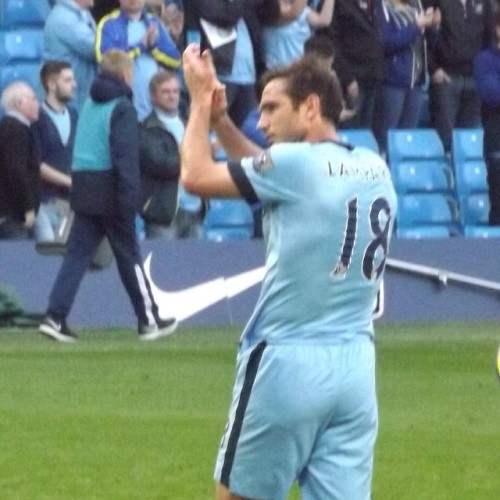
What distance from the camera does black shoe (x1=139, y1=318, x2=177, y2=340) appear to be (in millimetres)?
13797

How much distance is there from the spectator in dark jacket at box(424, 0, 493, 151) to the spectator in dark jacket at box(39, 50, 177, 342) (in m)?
5.18

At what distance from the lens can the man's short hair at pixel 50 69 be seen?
15.1 m

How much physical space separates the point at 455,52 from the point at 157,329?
553cm

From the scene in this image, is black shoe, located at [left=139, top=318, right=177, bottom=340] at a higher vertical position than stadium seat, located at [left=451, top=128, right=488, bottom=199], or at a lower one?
lower

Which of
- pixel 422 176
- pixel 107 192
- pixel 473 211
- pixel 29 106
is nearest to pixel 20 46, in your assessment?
pixel 29 106

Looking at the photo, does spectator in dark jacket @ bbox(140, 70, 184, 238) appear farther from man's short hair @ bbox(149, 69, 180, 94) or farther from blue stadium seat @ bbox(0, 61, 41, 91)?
blue stadium seat @ bbox(0, 61, 41, 91)

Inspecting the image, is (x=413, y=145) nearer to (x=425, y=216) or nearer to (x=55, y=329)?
(x=425, y=216)

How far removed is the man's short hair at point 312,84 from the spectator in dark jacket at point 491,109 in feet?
39.6

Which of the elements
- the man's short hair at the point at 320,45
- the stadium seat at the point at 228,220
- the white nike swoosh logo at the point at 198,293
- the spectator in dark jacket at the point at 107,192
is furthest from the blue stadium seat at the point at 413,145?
the spectator in dark jacket at the point at 107,192

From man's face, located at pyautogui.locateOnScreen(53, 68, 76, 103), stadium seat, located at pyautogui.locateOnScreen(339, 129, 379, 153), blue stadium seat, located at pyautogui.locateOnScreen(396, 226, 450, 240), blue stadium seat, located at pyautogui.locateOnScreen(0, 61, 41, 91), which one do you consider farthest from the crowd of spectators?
blue stadium seat, located at pyautogui.locateOnScreen(396, 226, 450, 240)

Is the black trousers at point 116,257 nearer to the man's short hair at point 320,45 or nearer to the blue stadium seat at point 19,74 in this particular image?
the man's short hair at point 320,45

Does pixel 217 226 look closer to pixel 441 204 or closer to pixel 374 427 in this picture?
pixel 441 204

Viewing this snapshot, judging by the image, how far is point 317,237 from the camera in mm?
5242

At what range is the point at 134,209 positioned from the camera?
13.5m
